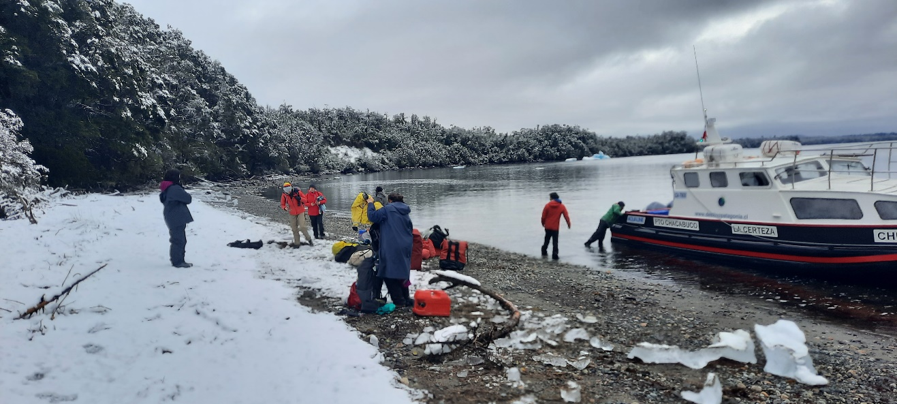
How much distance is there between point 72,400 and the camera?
157 inches

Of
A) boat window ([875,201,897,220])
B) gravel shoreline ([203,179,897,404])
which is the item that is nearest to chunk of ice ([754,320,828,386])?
gravel shoreline ([203,179,897,404])

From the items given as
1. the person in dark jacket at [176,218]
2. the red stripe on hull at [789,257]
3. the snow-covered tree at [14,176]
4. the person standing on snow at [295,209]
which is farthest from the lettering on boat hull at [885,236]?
Answer: the snow-covered tree at [14,176]

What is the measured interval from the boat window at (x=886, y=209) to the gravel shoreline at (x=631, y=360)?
3714 mm

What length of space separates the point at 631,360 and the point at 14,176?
1572cm

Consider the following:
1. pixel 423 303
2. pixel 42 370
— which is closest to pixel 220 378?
pixel 42 370

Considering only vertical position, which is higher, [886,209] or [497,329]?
[886,209]

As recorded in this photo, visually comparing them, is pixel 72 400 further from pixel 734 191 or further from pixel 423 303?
pixel 734 191

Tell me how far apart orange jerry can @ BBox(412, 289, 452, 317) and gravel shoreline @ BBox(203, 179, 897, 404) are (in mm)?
172

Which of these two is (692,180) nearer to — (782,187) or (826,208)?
(782,187)

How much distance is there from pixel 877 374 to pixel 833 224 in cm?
654

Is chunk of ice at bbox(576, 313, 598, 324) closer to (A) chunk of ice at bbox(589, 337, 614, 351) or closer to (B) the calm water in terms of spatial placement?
(A) chunk of ice at bbox(589, 337, 614, 351)

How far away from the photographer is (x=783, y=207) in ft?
39.9

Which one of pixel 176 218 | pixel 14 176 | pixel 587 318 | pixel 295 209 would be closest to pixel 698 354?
pixel 587 318

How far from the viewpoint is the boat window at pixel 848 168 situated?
12500mm
